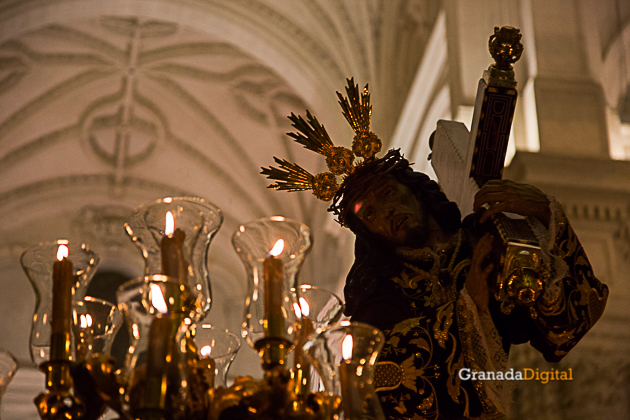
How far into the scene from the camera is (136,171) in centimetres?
1447

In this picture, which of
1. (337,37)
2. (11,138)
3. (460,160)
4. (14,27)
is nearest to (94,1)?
(14,27)

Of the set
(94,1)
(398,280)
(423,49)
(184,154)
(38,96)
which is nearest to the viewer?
(398,280)

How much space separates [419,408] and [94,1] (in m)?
8.75

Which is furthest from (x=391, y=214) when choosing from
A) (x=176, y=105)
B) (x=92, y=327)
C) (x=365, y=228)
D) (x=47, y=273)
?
(x=176, y=105)

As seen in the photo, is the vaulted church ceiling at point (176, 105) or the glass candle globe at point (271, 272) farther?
the vaulted church ceiling at point (176, 105)

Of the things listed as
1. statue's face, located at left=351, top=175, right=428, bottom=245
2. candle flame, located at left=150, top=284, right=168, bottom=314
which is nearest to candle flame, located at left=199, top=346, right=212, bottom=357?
statue's face, located at left=351, top=175, right=428, bottom=245

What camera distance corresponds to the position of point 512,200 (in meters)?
2.57

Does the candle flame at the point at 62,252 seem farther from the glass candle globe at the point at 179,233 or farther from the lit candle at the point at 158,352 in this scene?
the lit candle at the point at 158,352

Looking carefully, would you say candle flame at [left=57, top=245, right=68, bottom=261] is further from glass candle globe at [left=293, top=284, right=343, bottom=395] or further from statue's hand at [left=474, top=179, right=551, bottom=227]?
statue's hand at [left=474, top=179, right=551, bottom=227]

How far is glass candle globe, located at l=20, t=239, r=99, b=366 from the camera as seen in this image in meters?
1.95

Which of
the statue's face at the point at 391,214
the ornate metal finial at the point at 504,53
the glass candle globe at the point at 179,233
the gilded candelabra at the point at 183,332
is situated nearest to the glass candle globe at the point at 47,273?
the gilded candelabra at the point at 183,332

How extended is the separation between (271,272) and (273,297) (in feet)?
0.16

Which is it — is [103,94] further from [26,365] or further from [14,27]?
[26,365]

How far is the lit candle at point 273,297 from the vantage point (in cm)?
174
